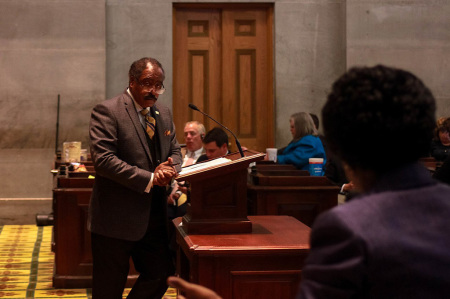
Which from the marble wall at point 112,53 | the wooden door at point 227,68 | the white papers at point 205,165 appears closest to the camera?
the white papers at point 205,165

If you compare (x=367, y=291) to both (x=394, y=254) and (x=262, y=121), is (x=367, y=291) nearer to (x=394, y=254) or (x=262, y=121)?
(x=394, y=254)

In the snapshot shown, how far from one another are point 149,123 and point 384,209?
242 centimetres

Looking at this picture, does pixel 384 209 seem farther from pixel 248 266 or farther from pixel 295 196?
pixel 295 196

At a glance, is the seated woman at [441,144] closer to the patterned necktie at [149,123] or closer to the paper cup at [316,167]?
the paper cup at [316,167]

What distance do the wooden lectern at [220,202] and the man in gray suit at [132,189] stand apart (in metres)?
0.27

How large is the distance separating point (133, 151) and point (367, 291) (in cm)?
232

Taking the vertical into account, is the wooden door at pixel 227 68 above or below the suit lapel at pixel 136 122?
above

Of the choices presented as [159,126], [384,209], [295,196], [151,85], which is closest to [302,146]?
[295,196]

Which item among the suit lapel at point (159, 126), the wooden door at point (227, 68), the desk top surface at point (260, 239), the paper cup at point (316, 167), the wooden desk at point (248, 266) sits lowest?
the wooden desk at point (248, 266)

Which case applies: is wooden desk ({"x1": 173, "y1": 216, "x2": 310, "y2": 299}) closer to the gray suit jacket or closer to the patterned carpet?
the gray suit jacket

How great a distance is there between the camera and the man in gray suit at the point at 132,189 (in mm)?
3201

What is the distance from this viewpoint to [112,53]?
859 centimetres

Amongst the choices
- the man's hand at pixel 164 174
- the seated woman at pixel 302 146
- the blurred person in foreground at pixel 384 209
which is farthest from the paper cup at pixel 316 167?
the blurred person in foreground at pixel 384 209

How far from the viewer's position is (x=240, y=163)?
2889mm
